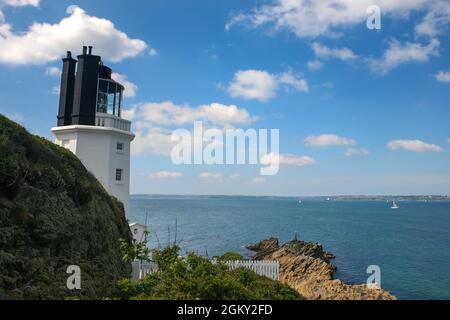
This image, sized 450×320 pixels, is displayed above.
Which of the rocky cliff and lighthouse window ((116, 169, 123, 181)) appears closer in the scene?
the rocky cliff

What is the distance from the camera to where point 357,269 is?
40969 mm

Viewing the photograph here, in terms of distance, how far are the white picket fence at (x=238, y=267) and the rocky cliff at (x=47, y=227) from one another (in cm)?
98

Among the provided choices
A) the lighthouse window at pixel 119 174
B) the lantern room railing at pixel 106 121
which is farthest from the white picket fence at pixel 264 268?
the lantern room railing at pixel 106 121

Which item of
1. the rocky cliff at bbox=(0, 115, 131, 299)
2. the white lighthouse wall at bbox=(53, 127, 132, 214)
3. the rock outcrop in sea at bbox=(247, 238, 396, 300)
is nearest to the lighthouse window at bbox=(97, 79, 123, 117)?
the white lighthouse wall at bbox=(53, 127, 132, 214)

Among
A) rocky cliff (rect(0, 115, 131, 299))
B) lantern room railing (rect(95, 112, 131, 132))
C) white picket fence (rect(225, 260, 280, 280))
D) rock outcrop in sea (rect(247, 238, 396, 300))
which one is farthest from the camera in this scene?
rock outcrop in sea (rect(247, 238, 396, 300))

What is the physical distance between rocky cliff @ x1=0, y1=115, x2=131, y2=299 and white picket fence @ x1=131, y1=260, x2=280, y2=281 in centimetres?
98

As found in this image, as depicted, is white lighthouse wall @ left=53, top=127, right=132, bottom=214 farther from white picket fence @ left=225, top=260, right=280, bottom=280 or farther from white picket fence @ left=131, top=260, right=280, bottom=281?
white picket fence @ left=225, top=260, right=280, bottom=280

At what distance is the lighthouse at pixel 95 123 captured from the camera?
18531mm

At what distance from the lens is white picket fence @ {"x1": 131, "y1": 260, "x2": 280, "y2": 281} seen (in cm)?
1212

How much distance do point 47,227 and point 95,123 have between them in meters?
11.4

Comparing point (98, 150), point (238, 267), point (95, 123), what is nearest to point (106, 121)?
point (95, 123)
